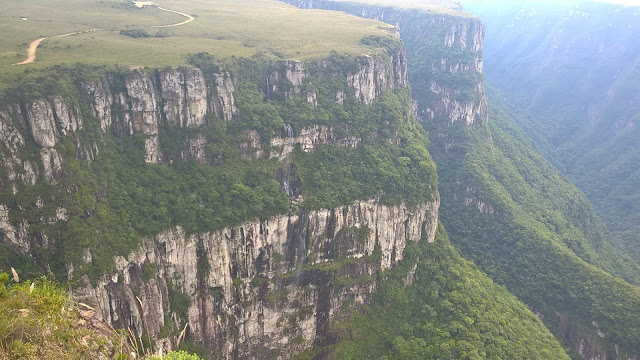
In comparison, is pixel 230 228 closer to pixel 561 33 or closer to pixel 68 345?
pixel 68 345

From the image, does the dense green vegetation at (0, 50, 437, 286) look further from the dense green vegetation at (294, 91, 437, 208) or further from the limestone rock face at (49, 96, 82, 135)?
the limestone rock face at (49, 96, 82, 135)

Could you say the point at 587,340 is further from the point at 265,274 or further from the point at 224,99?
the point at 224,99

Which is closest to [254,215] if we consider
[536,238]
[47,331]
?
[47,331]

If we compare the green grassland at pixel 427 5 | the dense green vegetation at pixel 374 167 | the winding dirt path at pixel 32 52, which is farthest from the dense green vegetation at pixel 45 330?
the green grassland at pixel 427 5

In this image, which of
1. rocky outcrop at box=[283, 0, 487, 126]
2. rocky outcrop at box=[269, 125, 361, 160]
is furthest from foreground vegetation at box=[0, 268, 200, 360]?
rocky outcrop at box=[283, 0, 487, 126]

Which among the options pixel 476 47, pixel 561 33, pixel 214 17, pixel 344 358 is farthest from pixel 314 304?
pixel 561 33

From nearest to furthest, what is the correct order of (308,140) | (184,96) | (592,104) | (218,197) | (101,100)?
(101,100) → (218,197) → (184,96) → (308,140) → (592,104)
